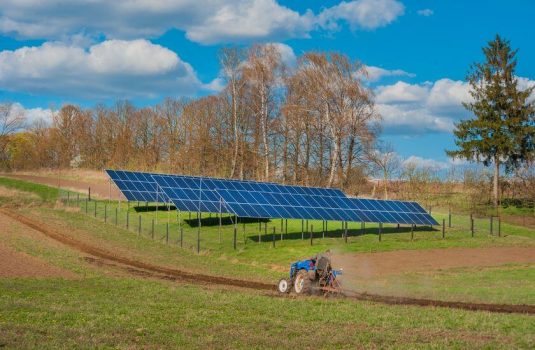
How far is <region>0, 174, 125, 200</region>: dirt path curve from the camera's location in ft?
245

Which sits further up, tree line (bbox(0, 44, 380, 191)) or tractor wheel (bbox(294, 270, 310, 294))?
tree line (bbox(0, 44, 380, 191))

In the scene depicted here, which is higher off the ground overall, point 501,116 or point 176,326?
point 501,116

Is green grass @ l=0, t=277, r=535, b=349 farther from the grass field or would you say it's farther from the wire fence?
the wire fence

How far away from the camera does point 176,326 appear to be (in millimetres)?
15789

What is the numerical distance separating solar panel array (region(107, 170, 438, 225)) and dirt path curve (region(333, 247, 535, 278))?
279 inches

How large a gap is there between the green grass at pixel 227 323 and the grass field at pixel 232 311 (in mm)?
26

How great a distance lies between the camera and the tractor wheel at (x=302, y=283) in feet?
79.3

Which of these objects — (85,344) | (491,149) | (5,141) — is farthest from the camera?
(5,141)

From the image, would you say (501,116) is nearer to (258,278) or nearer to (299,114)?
(299,114)

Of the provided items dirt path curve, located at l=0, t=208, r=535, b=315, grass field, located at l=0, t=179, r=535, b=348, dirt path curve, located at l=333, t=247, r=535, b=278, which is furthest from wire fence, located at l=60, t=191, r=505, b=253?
dirt path curve, located at l=0, t=208, r=535, b=315

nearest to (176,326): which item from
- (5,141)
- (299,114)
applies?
(299,114)

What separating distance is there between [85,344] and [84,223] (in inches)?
1568

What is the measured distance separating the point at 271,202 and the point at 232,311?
31379 millimetres

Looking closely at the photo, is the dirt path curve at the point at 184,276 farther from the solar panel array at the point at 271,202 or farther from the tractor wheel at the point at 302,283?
the solar panel array at the point at 271,202
